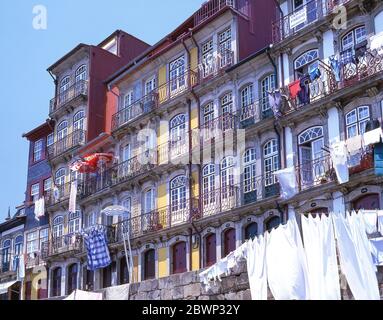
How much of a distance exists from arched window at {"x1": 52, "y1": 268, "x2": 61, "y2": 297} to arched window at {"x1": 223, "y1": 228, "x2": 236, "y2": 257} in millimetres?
12181

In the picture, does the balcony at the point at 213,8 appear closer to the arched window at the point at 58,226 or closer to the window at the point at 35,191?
the arched window at the point at 58,226

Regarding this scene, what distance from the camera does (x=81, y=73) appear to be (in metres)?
35.6

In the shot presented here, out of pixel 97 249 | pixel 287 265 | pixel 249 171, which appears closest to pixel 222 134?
pixel 249 171

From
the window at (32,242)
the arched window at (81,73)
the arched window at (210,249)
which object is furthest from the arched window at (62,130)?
A: the arched window at (210,249)

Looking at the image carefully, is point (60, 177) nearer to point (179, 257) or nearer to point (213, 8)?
point (179, 257)

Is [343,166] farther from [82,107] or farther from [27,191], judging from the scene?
[27,191]

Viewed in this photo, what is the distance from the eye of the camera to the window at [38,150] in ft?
125

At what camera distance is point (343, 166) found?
19.6 meters

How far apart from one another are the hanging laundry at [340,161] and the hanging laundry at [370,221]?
7.12m

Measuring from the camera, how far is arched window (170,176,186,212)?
27141 millimetres

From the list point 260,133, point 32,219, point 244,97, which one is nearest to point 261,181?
point 260,133

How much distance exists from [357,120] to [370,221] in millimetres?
9114
